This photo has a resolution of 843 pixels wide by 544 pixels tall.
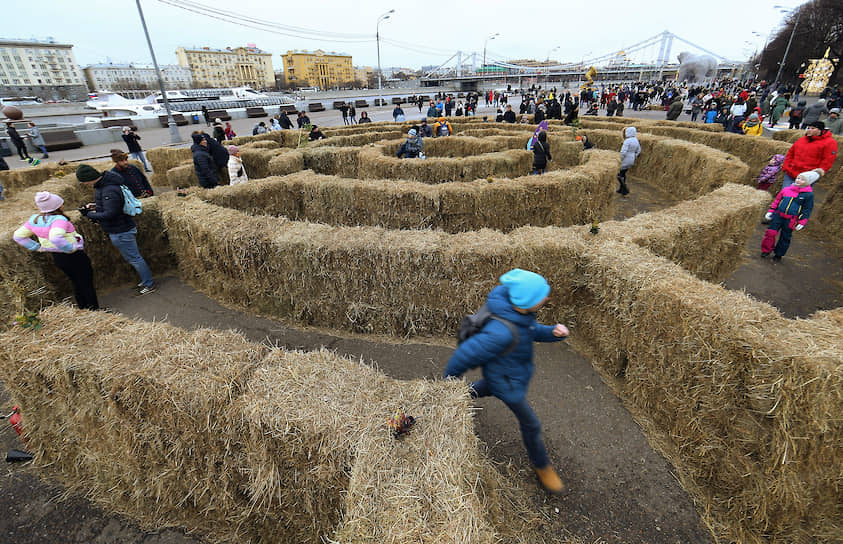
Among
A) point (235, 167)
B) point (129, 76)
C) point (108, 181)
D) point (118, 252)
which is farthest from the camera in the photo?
point (129, 76)

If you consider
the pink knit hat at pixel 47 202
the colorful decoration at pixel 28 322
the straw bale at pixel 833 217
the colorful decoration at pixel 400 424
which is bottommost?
the straw bale at pixel 833 217

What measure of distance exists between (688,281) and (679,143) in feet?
35.5

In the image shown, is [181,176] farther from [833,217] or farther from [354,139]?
[833,217]

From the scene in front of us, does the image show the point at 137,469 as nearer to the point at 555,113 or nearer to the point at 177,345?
the point at 177,345

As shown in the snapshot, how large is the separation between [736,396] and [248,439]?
13.6ft

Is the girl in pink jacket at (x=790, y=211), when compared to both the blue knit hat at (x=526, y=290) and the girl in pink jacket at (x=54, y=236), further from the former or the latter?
the girl in pink jacket at (x=54, y=236)

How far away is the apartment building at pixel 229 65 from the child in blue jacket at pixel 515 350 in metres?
178

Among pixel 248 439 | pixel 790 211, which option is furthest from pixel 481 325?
pixel 790 211

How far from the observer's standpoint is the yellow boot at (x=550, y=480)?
3387mm

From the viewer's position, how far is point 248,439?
108 inches

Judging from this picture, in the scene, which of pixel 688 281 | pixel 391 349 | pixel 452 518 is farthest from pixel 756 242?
pixel 452 518

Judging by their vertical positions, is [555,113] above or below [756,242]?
above

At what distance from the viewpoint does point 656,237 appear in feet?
17.8

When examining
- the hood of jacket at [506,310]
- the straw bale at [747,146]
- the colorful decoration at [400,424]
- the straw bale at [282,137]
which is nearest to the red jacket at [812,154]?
the straw bale at [747,146]
